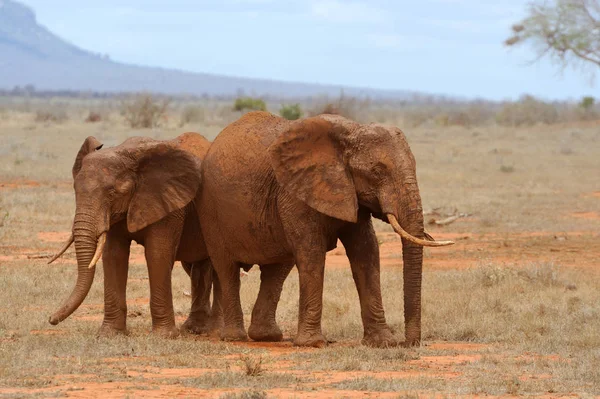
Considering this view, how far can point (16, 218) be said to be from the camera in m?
19.6

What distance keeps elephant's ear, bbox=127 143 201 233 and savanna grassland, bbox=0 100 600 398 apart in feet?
3.77

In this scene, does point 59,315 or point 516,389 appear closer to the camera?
point 516,389

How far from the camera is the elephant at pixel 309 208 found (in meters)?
9.84

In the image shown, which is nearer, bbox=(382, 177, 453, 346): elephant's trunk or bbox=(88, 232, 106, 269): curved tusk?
bbox=(382, 177, 453, 346): elephant's trunk

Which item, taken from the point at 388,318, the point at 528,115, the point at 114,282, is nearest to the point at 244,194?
the point at 114,282

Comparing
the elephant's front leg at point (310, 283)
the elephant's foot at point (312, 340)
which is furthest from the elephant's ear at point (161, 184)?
the elephant's foot at point (312, 340)

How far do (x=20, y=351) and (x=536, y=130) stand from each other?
43964 mm

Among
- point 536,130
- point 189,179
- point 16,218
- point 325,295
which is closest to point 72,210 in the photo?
point 16,218

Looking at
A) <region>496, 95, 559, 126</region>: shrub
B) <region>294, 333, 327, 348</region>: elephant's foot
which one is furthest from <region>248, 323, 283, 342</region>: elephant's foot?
<region>496, 95, 559, 126</region>: shrub

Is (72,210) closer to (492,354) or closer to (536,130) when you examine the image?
(492,354)

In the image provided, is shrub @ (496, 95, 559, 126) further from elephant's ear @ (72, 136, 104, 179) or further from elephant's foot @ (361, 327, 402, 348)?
elephant's foot @ (361, 327, 402, 348)

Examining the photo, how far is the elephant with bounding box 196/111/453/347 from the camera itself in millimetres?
9844

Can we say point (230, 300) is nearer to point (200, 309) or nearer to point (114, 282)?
point (200, 309)

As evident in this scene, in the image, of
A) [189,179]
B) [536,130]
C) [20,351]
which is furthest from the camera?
[536,130]
